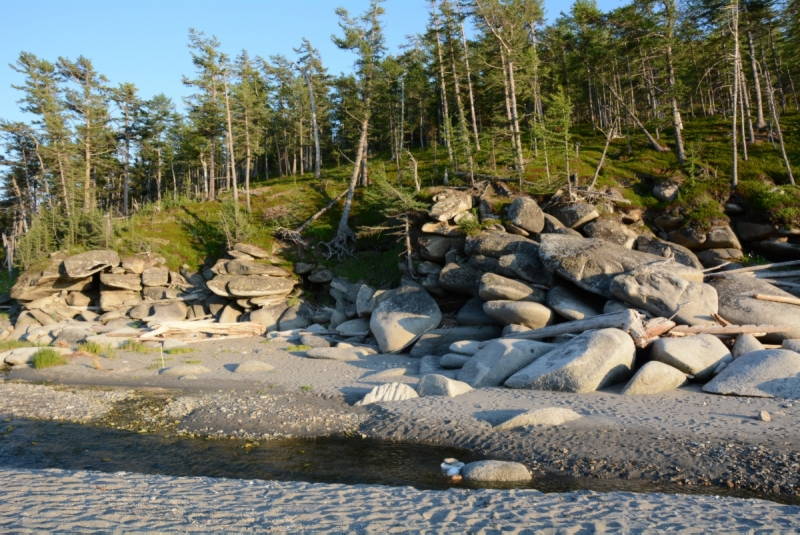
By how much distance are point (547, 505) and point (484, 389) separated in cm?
727

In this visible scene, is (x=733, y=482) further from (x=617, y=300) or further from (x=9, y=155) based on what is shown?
(x=9, y=155)

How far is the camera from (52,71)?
132 ft

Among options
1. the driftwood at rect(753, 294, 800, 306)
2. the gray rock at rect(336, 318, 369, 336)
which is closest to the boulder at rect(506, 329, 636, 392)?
the driftwood at rect(753, 294, 800, 306)

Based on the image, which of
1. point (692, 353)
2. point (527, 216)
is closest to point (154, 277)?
point (527, 216)

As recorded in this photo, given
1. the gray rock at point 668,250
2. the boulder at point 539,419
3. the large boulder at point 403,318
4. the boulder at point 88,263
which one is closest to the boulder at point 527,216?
the gray rock at point 668,250

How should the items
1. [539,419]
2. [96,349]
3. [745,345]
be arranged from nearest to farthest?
[539,419]
[745,345]
[96,349]

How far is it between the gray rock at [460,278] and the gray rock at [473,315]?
23.5 inches

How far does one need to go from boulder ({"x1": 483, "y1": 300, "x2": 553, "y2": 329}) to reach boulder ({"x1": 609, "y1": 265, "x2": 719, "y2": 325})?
8.38 ft

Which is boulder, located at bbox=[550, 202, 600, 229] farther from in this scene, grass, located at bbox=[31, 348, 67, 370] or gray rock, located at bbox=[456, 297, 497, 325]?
grass, located at bbox=[31, 348, 67, 370]

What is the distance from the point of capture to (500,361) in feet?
49.2

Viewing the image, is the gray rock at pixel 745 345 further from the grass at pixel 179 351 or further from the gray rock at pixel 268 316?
the grass at pixel 179 351

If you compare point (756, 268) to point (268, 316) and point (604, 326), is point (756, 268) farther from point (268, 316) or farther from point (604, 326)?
point (268, 316)

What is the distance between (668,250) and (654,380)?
9.74m

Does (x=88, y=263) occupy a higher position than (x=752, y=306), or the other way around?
(x=88, y=263)
